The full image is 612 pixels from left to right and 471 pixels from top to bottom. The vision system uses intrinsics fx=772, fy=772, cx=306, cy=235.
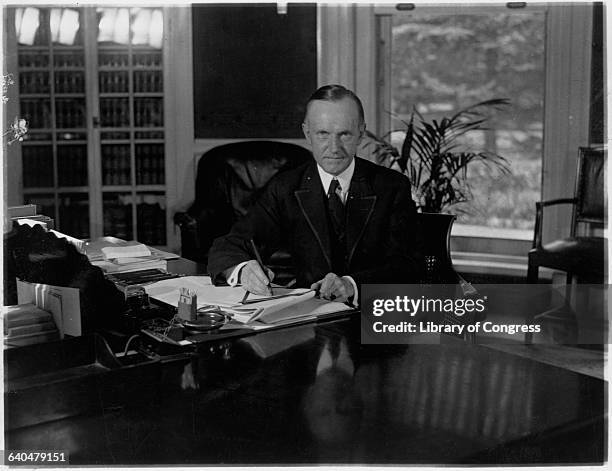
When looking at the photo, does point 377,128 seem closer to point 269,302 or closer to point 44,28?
point 44,28

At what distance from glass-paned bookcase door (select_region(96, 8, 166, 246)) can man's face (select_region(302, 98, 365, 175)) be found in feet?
10.6

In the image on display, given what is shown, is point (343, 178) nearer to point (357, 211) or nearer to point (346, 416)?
point (357, 211)

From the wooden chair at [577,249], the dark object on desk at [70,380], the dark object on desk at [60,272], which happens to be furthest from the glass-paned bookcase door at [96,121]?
the dark object on desk at [70,380]

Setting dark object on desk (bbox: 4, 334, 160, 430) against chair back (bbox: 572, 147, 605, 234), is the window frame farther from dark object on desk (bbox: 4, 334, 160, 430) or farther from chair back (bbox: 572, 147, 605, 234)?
dark object on desk (bbox: 4, 334, 160, 430)

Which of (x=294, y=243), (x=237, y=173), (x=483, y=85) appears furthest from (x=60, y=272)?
(x=483, y=85)

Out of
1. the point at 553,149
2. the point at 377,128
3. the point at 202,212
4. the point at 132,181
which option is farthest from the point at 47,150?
the point at 553,149

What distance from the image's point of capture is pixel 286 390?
146 cm

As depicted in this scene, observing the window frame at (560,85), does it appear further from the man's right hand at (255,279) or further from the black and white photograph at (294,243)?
the man's right hand at (255,279)

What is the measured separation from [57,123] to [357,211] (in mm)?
3602

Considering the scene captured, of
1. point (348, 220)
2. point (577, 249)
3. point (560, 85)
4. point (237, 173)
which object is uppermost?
point (560, 85)

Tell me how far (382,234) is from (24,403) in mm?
1483

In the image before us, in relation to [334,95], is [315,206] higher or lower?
lower

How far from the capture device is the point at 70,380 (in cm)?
136

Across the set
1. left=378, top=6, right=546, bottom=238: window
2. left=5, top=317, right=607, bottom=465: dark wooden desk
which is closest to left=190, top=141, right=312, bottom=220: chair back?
left=378, top=6, right=546, bottom=238: window
